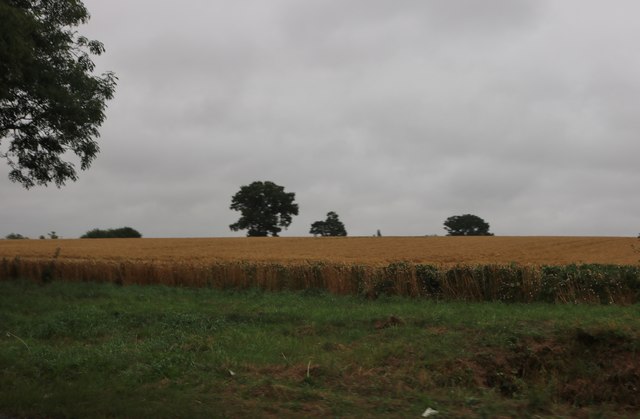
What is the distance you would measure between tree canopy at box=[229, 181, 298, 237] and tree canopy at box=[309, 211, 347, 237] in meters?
6.53

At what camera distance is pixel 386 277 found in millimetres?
18156

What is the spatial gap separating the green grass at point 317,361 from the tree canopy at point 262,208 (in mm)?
58294

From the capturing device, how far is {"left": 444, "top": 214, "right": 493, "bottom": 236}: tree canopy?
72.9m

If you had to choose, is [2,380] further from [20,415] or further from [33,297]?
[33,297]

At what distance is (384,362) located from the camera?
882 centimetres

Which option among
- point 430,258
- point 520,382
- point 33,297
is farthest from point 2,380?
point 430,258

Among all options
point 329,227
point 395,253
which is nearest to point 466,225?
point 329,227

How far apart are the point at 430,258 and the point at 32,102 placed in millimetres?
18864

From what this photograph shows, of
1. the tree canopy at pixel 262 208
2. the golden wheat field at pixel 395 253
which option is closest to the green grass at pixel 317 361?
the golden wheat field at pixel 395 253

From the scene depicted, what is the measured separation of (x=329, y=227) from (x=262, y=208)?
10921 mm

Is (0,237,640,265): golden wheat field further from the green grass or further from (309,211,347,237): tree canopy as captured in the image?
(309,211,347,237): tree canopy

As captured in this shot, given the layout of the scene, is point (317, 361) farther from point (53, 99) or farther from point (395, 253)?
point (395, 253)

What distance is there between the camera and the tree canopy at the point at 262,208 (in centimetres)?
7300

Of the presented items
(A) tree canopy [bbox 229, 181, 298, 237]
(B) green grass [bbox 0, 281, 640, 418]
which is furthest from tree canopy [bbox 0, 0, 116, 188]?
(A) tree canopy [bbox 229, 181, 298, 237]
